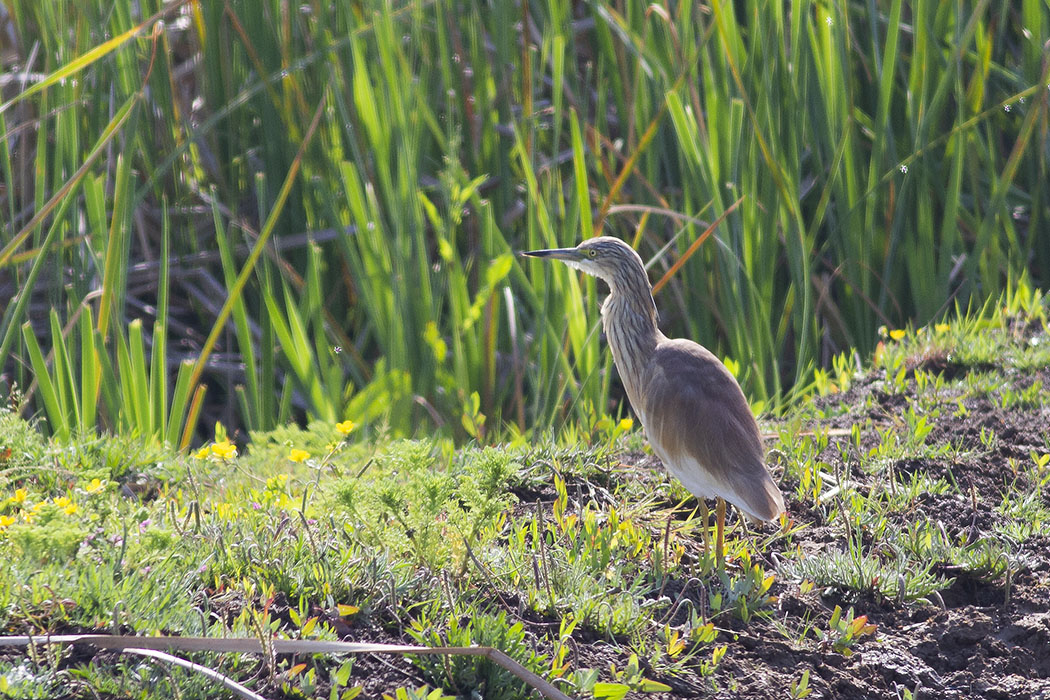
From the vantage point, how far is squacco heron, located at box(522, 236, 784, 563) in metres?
2.82

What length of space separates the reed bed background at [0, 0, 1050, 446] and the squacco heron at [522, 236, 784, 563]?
558 mm

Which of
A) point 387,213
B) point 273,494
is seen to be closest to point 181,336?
point 387,213

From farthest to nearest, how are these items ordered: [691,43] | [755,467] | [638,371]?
[691,43], [638,371], [755,467]

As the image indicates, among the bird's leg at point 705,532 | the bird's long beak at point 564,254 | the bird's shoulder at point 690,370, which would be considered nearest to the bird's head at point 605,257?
the bird's long beak at point 564,254

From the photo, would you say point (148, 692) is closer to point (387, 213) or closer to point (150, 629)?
point (150, 629)

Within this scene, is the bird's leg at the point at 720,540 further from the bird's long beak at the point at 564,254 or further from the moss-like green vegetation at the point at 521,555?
the bird's long beak at the point at 564,254

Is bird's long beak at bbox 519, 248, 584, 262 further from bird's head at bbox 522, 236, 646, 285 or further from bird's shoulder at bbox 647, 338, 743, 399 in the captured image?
bird's shoulder at bbox 647, 338, 743, 399

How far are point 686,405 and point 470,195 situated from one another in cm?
190

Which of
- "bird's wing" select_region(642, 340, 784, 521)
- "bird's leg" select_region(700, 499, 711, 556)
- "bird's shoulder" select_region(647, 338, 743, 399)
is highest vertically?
"bird's shoulder" select_region(647, 338, 743, 399)

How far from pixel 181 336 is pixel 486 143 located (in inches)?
70.9

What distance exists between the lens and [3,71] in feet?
18.8

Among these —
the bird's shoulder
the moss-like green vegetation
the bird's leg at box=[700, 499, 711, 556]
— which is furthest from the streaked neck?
the bird's leg at box=[700, 499, 711, 556]

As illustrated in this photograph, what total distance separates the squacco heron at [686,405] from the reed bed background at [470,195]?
56cm

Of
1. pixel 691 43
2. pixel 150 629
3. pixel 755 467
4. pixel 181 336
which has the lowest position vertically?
pixel 181 336
